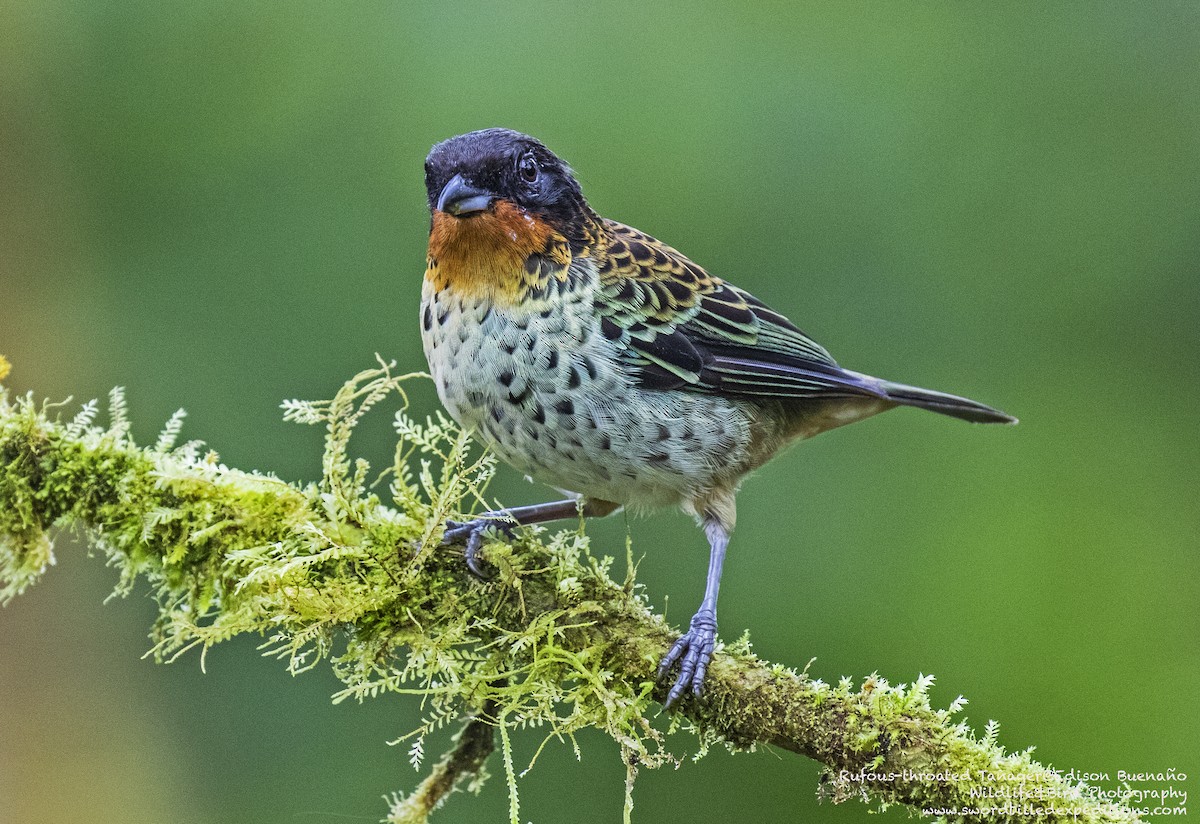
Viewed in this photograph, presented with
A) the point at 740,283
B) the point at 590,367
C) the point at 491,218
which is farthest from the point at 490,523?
the point at 740,283

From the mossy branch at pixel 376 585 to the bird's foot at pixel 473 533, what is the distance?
0.04 m

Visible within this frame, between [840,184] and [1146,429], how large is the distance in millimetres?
2264

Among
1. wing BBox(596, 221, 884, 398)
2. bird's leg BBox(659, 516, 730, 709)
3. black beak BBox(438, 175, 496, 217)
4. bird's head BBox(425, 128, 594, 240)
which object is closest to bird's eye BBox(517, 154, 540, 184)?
bird's head BBox(425, 128, 594, 240)

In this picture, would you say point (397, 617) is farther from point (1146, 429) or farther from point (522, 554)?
point (1146, 429)

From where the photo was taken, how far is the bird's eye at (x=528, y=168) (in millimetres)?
4008

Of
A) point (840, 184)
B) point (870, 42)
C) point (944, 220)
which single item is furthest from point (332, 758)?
point (870, 42)

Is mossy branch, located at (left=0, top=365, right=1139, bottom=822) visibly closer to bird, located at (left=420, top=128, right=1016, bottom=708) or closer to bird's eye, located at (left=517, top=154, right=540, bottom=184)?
bird, located at (left=420, top=128, right=1016, bottom=708)

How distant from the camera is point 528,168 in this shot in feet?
13.3

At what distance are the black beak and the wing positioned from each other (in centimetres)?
53

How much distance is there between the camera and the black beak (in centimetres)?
379

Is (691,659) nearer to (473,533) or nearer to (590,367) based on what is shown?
(473,533)

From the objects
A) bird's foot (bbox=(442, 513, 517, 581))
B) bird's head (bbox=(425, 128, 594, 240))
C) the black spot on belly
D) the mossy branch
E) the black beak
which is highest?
bird's head (bbox=(425, 128, 594, 240))

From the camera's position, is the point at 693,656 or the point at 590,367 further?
the point at 590,367

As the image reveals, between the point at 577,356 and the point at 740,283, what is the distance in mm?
2756
